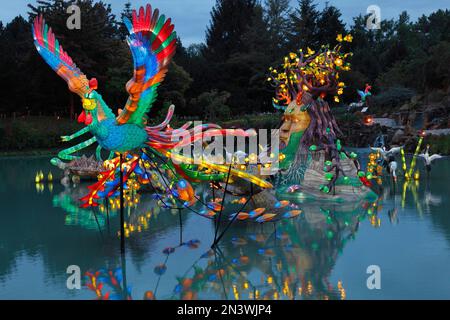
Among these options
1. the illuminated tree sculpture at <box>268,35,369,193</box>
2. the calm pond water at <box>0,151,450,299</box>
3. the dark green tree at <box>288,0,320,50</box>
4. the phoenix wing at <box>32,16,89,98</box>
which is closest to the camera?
the calm pond water at <box>0,151,450,299</box>

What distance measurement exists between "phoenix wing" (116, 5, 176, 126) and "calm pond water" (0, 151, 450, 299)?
2533mm

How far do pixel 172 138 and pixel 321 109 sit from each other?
257 inches

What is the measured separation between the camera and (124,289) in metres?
7.54

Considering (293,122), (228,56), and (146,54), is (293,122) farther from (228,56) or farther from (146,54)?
(228,56)

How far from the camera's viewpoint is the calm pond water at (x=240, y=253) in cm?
748

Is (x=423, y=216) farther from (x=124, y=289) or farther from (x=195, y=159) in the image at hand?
(x=124, y=289)

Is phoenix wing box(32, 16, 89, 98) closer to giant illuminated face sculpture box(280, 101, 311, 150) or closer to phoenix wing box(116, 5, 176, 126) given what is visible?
phoenix wing box(116, 5, 176, 126)

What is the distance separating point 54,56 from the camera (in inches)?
354

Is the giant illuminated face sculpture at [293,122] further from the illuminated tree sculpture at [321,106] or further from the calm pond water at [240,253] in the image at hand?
the calm pond water at [240,253]

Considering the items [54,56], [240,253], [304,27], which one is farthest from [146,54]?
[304,27]

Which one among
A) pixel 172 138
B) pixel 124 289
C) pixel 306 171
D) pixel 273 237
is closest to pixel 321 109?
pixel 306 171

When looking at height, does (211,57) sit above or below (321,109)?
Answer: above

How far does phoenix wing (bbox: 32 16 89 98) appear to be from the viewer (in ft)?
29.1

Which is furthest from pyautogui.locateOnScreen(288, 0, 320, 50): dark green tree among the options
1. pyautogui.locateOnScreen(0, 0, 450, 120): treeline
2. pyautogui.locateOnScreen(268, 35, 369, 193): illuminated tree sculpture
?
pyautogui.locateOnScreen(268, 35, 369, 193): illuminated tree sculpture
